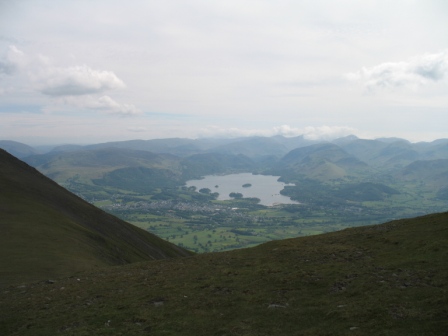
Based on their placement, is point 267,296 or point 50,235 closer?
point 267,296

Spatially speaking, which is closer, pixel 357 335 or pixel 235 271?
pixel 357 335

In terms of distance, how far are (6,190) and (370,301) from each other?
8103cm

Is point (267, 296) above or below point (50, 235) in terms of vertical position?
above

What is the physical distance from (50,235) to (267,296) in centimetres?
4373

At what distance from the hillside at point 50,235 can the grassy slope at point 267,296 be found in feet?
28.9

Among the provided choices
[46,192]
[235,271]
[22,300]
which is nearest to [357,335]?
[235,271]

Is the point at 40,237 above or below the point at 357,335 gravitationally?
below

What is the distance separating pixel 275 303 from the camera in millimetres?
24219

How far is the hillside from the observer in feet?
140

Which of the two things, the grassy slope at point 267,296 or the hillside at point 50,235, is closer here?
the grassy slope at point 267,296

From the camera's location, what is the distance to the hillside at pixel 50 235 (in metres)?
42.6

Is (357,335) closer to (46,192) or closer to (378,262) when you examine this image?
(378,262)

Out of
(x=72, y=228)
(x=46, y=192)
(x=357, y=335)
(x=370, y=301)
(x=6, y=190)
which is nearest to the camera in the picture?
(x=357, y=335)

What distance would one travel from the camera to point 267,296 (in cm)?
2575
